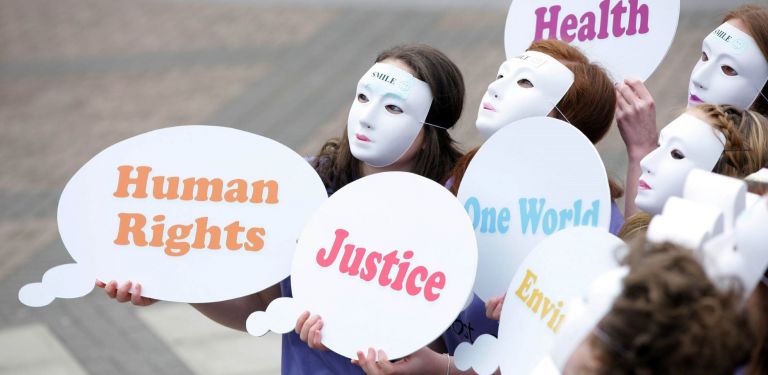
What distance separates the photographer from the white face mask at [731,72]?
2873 millimetres

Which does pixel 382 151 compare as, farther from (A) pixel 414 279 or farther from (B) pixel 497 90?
(A) pixel 414 279

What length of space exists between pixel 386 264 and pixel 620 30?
1177 mm

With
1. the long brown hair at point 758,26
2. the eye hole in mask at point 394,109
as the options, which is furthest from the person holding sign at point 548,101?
the long brown hair at point 758,26

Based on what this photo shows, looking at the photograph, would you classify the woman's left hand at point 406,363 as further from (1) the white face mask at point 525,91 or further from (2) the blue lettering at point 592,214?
(1) the white face mask at point 525,91

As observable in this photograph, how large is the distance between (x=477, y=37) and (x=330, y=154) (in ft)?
20.8

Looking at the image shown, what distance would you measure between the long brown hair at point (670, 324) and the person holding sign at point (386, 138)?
1339 mm

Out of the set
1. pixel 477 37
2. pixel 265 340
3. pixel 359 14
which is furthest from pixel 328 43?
pixel 265 340

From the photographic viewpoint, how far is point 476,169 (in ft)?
8.79

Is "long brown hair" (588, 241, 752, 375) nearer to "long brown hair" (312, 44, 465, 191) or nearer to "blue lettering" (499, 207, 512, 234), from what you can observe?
"blue lettering" (499, 207, 512, 234)

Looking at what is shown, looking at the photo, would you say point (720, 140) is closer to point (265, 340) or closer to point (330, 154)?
point (330, 154)

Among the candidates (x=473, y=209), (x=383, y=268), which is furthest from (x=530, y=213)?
(x=383, y=268)

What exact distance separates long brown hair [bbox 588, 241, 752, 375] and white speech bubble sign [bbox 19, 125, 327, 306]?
1391 mm

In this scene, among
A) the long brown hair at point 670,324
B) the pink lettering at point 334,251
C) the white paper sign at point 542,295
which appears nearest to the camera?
the long brown hair at point 670,324

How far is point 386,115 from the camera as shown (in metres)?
2.83
